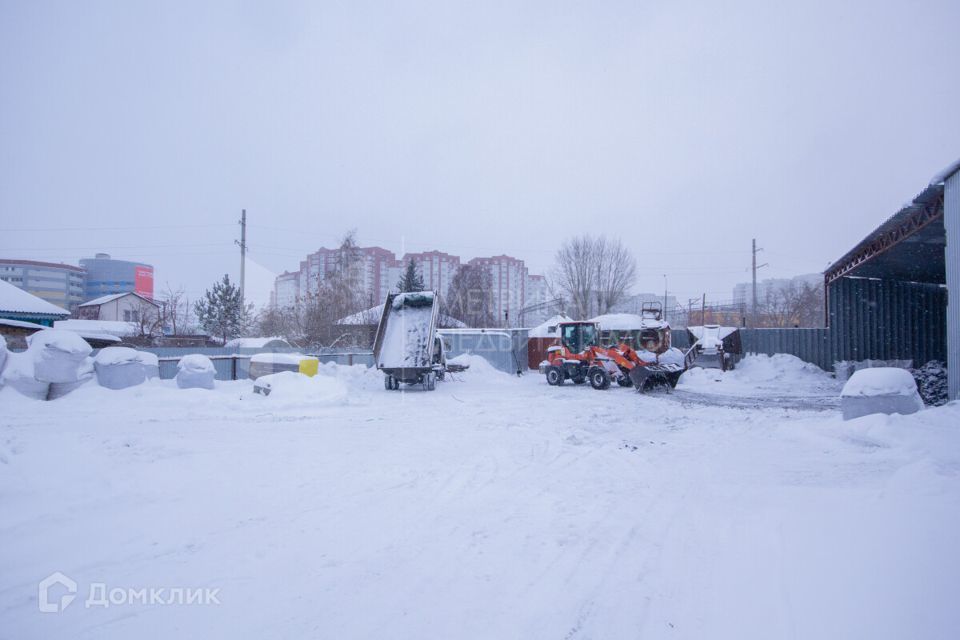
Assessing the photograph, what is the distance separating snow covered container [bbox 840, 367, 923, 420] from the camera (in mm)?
8586

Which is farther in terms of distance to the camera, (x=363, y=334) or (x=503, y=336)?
(x=363, y=334)

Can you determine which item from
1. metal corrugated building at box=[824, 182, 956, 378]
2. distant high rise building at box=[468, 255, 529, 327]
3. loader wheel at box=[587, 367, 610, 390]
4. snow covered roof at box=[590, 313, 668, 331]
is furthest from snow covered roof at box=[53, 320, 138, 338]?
distant high rise building at box=[468, 255, 529, 327]

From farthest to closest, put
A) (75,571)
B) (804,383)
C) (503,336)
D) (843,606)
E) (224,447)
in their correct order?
(503,336), (804,383), (224,447), (75,571), (843,606)

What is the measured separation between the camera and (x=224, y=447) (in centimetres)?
783

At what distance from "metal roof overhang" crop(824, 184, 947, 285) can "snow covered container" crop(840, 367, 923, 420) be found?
5.26m

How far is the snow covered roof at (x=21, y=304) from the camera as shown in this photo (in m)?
26.8

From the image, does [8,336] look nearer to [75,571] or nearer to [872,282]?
[75,571]

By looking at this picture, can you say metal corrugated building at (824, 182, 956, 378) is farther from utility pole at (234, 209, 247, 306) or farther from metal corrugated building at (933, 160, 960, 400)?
utility pole at (234, 209, 247, 306)

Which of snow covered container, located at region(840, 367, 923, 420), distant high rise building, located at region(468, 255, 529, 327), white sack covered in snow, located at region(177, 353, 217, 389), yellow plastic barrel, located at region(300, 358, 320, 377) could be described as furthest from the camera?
distant high rise building, located at region(468, 255, 529, 327)

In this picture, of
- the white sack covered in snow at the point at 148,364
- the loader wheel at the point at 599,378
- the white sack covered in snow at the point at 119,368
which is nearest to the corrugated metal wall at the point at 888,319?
the loader wheel at the point at 599,378

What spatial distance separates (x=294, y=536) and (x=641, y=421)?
27.8 feet

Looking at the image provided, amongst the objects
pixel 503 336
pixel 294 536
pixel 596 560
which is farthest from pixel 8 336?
pixel 596 560

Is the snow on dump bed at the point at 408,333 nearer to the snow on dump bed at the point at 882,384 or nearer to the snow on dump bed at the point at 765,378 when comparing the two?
the snow on dump bed at the point at 765,378

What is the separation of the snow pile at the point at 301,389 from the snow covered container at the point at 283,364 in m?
0.49
